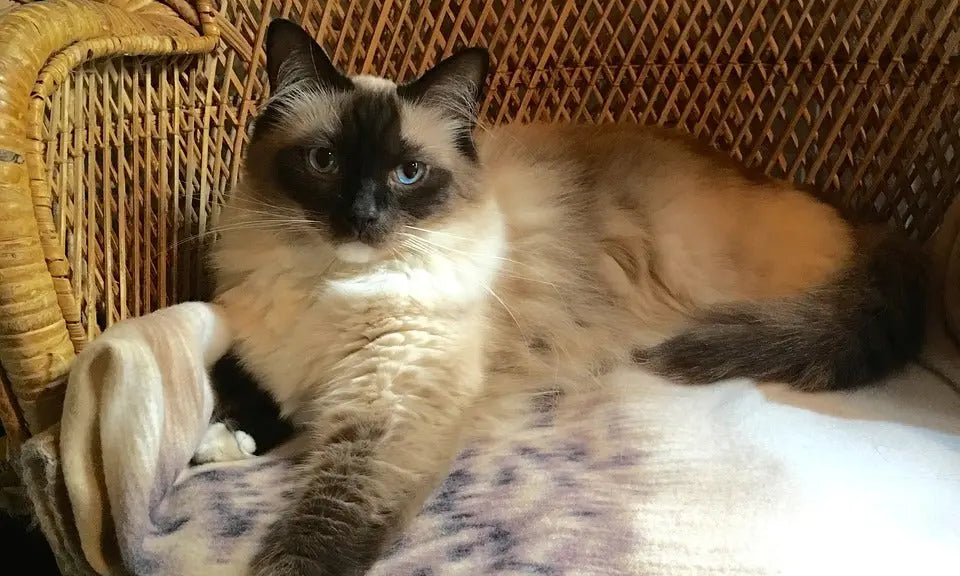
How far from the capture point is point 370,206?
1.08 m

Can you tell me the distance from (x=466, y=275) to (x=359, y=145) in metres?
0.27

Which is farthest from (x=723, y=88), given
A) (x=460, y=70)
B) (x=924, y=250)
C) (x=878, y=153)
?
(x=460, y=70)

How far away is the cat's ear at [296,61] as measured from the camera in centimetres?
115

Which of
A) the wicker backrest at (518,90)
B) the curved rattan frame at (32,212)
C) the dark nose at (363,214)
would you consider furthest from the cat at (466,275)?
the curved rattan frame at (32,212)

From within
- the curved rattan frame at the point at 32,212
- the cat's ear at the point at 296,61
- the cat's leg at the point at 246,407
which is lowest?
the cat's leg at the point at 246,407

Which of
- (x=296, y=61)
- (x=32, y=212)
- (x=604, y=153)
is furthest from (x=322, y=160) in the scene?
(x=604, y=153)

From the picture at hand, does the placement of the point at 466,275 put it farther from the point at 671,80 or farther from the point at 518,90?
the point at 671,80

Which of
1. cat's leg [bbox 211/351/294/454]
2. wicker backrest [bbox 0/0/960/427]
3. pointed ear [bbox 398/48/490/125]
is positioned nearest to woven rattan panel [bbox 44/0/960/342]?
wicker backrest [bbox 0/0/960/427]

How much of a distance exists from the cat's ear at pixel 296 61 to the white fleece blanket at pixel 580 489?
41 centimetres

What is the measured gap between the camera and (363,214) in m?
1.07

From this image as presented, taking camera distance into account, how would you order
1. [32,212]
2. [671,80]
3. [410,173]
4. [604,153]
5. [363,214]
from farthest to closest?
1. [671,80]
2. [604,153]
3. [410,173]
4. [363,214]
5. [32,212]

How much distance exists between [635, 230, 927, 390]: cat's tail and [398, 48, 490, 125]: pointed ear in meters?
0.55

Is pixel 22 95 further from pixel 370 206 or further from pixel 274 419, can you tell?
pixel 274 419

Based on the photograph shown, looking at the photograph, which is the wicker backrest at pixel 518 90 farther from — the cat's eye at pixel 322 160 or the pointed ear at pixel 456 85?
the pointed ear at pixel 456 85
